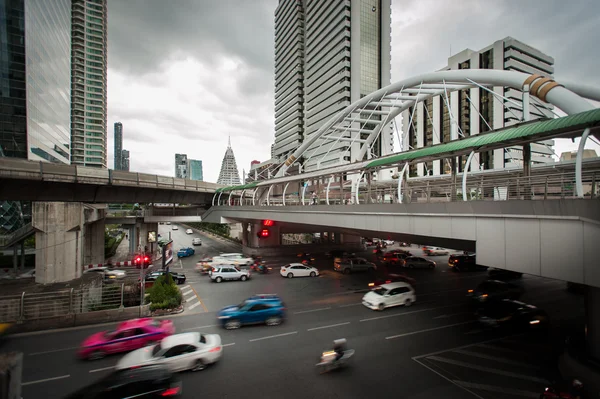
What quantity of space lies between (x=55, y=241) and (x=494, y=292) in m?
30.6

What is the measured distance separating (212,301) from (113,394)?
1102 centimetres

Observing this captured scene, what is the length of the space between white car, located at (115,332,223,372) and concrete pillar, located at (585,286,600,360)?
11158 mm

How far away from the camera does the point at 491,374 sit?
9125 millimetres

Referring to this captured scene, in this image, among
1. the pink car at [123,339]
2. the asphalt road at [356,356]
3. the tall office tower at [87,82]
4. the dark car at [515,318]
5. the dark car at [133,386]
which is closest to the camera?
the dark car at [133,386]

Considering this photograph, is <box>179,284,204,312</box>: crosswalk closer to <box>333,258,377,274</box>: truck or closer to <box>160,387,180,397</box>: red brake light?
<box>160,387,180,397</box>: red brake light

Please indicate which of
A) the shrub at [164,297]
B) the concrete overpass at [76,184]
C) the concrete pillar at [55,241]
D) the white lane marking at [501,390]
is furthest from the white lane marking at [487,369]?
the concrete pillar at [55,241]

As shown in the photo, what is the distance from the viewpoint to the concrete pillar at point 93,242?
104 feet

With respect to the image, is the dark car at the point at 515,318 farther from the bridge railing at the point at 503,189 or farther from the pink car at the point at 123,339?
the pink car at the point at 123,339

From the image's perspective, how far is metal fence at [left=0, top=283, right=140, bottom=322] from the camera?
12.8 meters

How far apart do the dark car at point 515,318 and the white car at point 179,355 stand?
1161cm

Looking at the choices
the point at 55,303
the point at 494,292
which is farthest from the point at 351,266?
the point at 55,303

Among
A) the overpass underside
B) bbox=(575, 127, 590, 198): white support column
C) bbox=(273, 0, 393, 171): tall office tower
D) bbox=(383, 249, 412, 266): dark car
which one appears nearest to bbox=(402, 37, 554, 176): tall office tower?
bbox=(273, 0, 393, 171): tall office tower

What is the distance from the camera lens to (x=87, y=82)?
91.6 meters

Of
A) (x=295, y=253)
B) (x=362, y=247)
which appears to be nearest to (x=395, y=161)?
(x=295, y=253)
